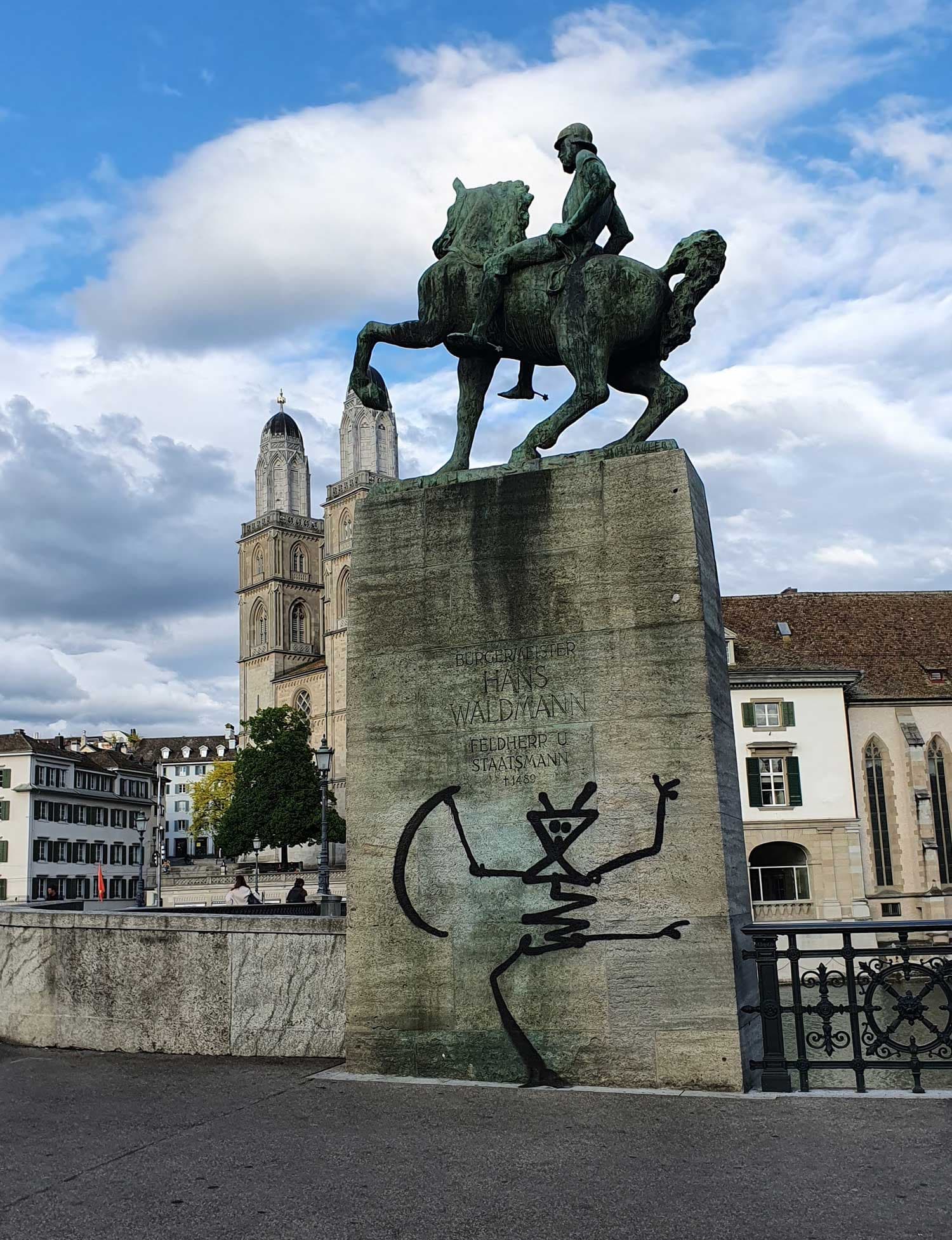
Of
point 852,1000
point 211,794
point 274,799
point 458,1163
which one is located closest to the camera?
point 458,1163

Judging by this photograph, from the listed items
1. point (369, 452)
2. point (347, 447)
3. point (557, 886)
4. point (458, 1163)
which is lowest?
point (458, 1163)

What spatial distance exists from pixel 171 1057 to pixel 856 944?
3317 centimetres

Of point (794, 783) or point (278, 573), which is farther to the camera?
point (278, 573)

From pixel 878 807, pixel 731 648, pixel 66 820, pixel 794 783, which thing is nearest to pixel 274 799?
pixel 66 820

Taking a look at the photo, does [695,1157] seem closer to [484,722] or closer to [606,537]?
[484,722]

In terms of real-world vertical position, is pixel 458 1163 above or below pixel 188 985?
below

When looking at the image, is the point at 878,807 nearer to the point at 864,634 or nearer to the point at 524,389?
the point at 864,634

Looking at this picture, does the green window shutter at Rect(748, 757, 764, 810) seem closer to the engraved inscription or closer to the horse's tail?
the horse's tail

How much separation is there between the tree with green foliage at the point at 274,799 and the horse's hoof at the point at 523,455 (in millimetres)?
67906

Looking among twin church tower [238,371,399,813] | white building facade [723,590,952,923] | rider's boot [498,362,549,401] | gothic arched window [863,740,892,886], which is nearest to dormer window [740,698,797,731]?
white building facade [723,590,952,923]

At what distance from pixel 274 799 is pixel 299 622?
2300 inches

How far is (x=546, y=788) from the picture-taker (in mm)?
7762

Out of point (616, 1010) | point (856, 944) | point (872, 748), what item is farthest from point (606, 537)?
point (872, 748)

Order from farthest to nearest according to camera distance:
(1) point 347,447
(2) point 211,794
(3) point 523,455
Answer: (1) point 347,447, (2) point 211,794, (3) point 523,455
